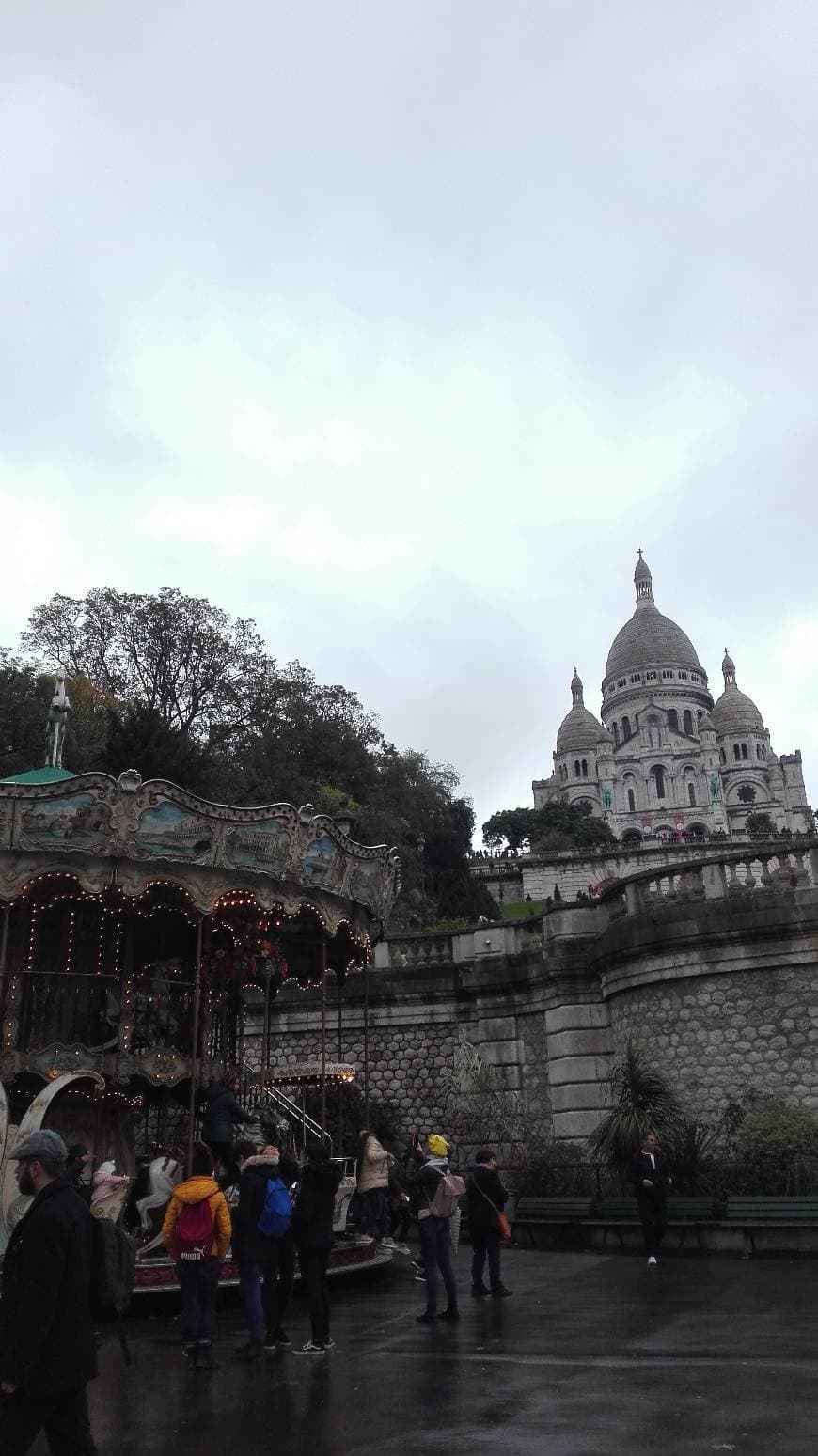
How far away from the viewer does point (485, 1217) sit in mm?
11539

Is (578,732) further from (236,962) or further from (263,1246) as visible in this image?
(263,1246)

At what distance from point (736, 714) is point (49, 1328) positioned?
5036 inches

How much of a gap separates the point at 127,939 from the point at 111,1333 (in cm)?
609

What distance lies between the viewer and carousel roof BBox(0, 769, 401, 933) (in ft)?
45.9

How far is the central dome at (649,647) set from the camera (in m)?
134

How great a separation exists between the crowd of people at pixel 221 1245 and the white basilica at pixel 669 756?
101913mm

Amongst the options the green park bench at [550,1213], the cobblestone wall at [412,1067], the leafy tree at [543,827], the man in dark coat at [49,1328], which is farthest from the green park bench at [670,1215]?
the leafy tree at [543,827]

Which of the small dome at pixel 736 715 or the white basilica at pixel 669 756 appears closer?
the white basilica at pixel 669 756

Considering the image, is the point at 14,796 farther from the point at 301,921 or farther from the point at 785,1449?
the point at 785,1449

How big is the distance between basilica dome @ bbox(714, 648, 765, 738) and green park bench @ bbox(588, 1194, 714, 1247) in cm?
11393

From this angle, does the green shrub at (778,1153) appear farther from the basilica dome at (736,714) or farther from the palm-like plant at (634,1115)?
the basilica dome at (736,714)

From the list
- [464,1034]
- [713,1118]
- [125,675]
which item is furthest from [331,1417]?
[125,675]

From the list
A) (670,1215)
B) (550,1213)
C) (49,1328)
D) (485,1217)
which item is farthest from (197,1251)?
(550,1213)

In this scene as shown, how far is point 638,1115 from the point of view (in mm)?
17219
